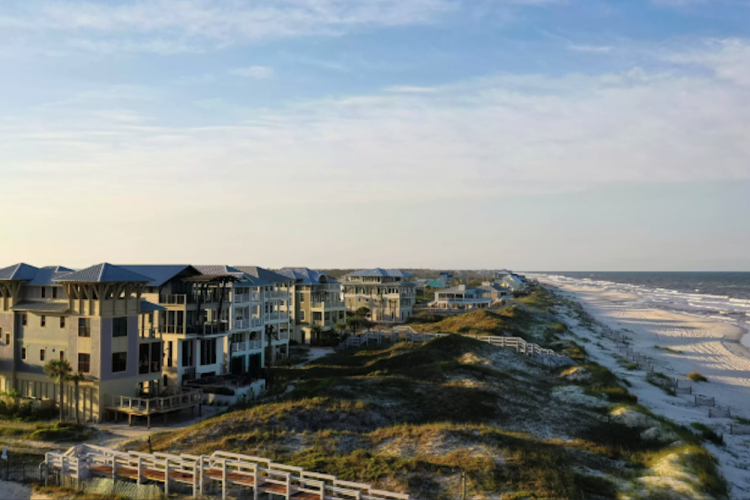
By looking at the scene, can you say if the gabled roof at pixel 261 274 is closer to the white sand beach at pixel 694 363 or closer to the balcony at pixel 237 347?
the balcony at pixel 237 347

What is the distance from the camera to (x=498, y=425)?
31.9 metres

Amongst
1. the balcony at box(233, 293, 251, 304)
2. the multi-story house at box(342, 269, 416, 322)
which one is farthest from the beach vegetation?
the multi-story house at box(342, 269, 416, 322)

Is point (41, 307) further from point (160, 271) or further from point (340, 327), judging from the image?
point (340, 327)

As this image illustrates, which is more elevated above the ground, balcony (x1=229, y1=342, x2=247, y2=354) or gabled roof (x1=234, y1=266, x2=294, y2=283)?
gabled roof (x1=234, y1=266, x2=294, y2=283)

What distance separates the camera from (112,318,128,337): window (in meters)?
33.6

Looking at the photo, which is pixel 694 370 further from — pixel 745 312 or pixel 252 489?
pixel 745 312

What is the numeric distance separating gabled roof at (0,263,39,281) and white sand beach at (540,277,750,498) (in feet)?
129

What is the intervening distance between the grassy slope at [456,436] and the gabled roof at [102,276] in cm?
942

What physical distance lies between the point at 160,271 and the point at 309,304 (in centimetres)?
3023

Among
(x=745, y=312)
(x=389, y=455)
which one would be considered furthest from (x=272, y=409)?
(x=745, y=312)

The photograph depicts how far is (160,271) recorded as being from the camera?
1660 inches

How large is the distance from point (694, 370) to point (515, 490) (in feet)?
150

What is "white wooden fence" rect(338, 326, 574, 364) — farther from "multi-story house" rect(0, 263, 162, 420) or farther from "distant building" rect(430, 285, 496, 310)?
"distant building" rect(430, 285, 496, 310)

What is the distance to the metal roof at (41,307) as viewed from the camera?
34384mm
